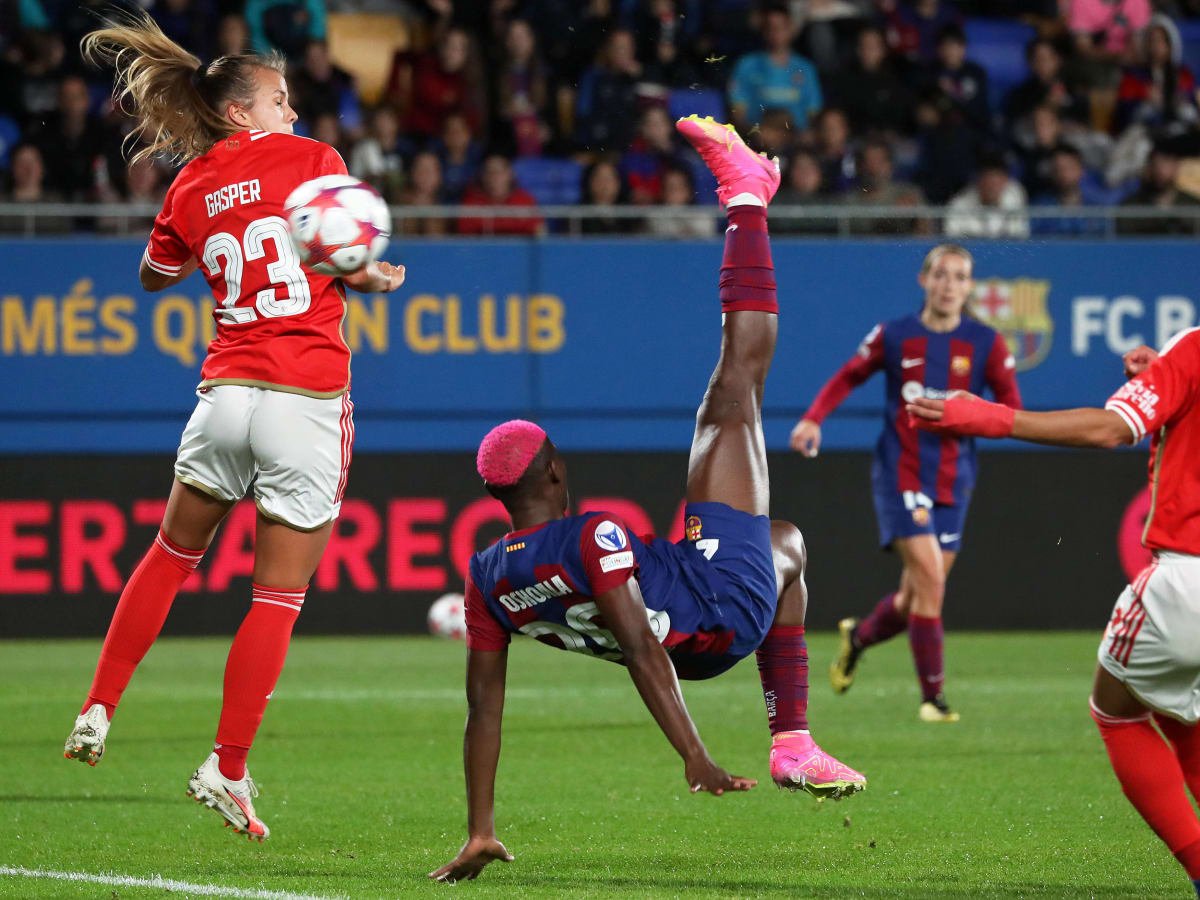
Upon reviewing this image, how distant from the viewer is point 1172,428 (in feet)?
15.5

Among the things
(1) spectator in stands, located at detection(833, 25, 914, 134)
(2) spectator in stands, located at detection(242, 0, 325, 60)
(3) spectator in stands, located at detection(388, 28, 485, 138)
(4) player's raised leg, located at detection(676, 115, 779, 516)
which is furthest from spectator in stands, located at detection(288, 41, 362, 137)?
(4) player's raised leg, located at detection(676, 115, 779, 516)

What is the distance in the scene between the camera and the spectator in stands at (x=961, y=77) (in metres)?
15.6

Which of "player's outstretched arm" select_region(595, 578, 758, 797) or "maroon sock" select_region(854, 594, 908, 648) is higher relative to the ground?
"player's outstretched arm" select_region(595, 578, 758, 797)

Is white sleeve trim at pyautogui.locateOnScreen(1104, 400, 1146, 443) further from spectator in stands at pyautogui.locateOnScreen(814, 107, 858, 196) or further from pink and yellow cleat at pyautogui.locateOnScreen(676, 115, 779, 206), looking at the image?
spectator in stands at pyautogui.locateOnScreen(814, 107, 858, 196)

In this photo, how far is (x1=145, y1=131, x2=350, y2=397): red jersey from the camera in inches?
217

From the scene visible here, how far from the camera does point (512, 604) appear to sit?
5359 mm

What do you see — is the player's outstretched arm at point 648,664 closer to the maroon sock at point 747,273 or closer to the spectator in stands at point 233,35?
the maroon sock at point 747,273

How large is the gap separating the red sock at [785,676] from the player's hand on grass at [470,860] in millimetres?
983

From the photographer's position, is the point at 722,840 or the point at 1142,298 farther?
the point at 1142,298

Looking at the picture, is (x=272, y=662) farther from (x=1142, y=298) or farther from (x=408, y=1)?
(x=408, y=1)

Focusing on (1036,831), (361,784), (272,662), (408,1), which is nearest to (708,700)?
(361,784)

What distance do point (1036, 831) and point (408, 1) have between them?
39.6 feet

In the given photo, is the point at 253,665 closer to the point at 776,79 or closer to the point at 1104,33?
the point at 776,79

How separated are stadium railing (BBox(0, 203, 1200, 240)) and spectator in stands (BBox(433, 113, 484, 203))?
0.25 meters
